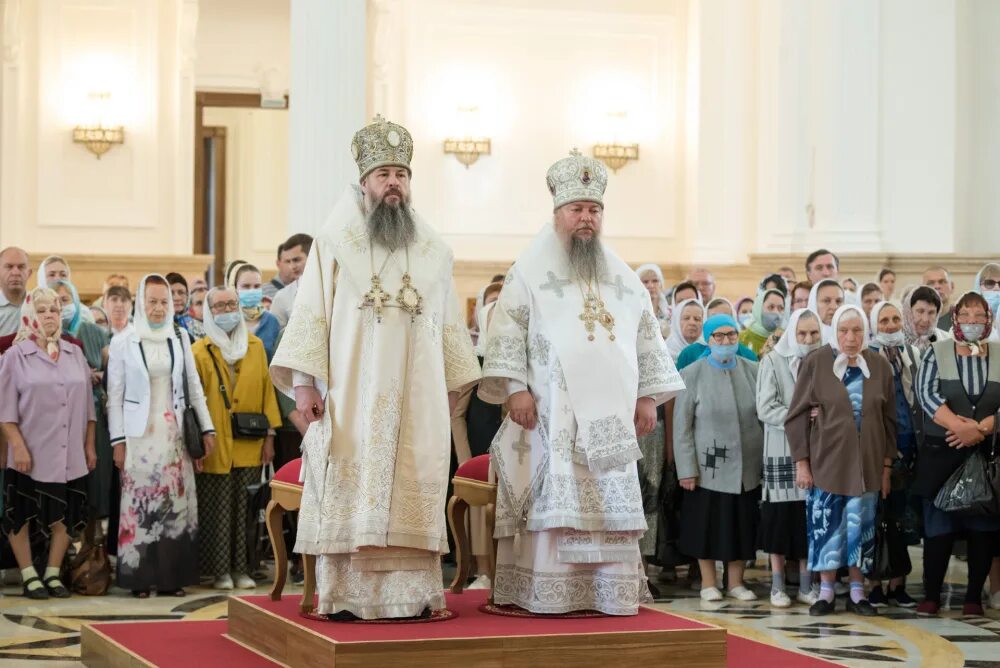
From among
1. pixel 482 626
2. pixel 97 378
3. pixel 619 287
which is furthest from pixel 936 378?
pixel 97 378

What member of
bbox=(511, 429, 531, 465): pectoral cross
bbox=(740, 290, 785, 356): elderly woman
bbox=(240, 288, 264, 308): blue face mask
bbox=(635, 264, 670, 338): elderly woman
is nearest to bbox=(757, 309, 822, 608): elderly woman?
bbox=(740, 290, 785, 356): elderly woman

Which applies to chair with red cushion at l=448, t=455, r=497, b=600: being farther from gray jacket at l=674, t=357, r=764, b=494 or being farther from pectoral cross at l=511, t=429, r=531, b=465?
gray jacket at l=674, t=357, r=764, b=494

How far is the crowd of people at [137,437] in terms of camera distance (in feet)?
27.6

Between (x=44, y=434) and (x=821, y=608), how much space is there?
4.09m

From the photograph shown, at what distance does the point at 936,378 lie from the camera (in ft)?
26.6

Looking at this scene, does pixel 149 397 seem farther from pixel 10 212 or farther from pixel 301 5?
pixel 10 212

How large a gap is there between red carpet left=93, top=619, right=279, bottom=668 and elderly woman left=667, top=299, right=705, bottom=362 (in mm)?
3529

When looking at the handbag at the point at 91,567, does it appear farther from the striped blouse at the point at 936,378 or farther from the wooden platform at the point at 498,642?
the striped blouse at the point at 936,378

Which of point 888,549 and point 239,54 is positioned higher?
point 239,54

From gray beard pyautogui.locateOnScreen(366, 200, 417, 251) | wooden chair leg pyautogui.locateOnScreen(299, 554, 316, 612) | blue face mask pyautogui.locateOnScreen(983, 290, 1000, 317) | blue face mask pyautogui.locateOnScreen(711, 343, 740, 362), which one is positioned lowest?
wooden chair leg pyautogui.locateOnScreen(299, 554, 316, 612)

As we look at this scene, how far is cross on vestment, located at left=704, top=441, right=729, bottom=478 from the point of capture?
8508 millimetres

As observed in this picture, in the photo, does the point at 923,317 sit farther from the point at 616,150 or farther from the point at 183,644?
the point at 616,150

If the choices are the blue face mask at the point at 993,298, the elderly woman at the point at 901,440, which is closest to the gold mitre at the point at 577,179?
the elderly woman at the point at 901,440

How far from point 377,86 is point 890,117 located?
5.49 m
